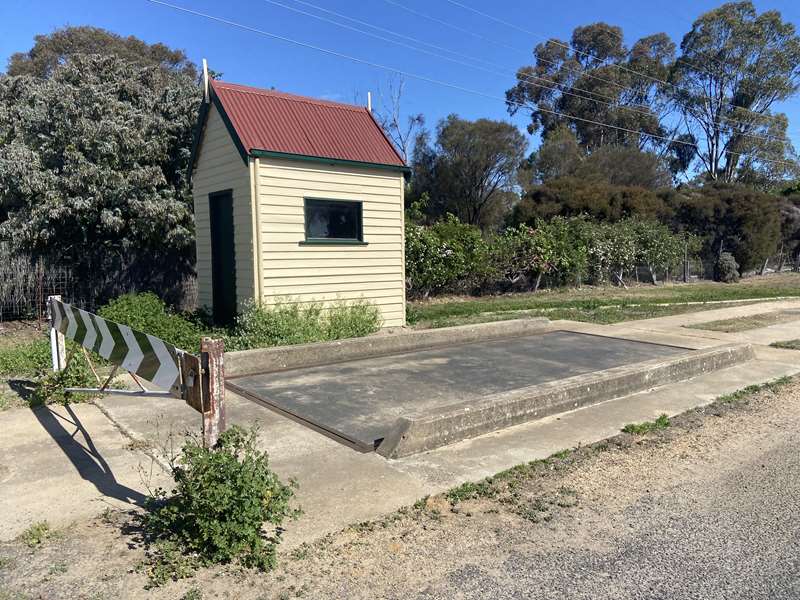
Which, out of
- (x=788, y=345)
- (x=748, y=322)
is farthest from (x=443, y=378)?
(x=748, y=322)

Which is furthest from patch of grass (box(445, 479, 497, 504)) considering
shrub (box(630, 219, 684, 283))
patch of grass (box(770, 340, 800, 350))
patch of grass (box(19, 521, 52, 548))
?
shrub (box(630, 219, 684, 283))

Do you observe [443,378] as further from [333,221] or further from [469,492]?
[333,221]

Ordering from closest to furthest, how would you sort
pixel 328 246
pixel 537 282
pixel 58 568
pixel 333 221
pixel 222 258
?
1. pixel 58 568
2. pixel 328 246
3. pixel 333 221
4. pixel 222 258
5. pixel 537 282

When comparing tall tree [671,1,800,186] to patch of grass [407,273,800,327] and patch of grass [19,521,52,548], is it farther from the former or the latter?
patch of grass [19,521,52,548]

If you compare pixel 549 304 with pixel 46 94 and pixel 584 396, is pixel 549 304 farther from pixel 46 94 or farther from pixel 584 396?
pixel 46 94

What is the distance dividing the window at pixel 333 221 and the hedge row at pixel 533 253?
200 inches

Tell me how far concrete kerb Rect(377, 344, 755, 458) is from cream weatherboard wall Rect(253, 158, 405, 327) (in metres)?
5.12

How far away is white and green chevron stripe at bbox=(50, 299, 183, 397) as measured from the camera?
3.55 meters

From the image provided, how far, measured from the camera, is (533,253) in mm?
19469

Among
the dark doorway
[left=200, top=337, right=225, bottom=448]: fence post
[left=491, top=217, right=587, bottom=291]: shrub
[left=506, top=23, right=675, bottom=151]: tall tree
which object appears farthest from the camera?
[left=506, top=23, right=675, bottom=151]: tall tree

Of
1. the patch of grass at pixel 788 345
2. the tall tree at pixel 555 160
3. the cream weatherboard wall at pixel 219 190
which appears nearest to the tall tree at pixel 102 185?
the cream weatherboard wall at pixel 219 190

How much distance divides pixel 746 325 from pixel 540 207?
→ 15.8m

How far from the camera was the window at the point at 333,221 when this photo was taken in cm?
1016

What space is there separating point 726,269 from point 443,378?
23644 millimetres
